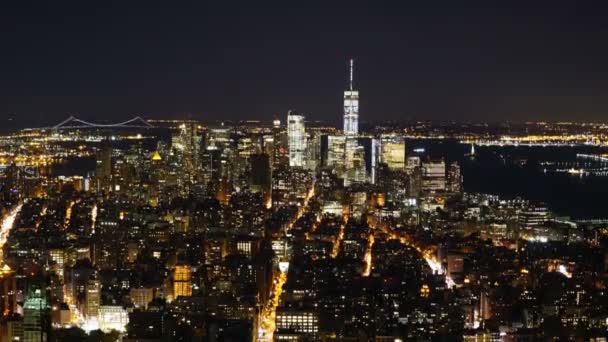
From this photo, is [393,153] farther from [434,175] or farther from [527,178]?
[434,175]

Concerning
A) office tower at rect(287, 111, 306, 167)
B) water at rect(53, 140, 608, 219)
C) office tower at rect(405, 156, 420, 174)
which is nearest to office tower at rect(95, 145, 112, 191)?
water at rect(53, 140, 608, 219)

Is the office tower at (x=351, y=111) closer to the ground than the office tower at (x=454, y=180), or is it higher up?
higher up

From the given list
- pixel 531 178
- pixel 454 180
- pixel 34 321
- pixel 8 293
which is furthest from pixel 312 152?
pixel 34 321

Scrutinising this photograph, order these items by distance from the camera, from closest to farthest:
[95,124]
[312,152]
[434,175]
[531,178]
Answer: [434,175] → [531,178] → [312,152] → [95,124]

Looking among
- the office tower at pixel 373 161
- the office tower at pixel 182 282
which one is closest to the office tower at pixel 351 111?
the office tower at pixel 373 161

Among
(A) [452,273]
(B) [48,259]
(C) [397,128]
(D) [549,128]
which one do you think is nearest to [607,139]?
(D) [549,128]

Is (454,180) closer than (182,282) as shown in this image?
No

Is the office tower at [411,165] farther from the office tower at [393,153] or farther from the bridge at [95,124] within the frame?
the bridge at [95,124]
